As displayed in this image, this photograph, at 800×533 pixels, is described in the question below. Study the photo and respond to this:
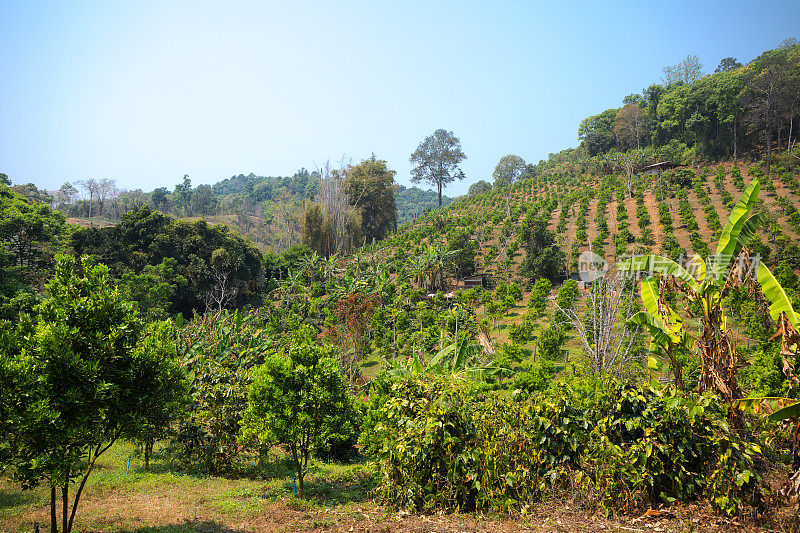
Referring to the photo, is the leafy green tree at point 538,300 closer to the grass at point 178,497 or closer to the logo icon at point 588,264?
the logo icon at point 588,264

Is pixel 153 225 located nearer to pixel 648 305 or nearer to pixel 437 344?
pixel 437 344

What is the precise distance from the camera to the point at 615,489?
17.7 ft

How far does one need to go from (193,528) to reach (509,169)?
2335 inches

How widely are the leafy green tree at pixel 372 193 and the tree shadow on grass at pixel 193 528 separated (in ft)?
115

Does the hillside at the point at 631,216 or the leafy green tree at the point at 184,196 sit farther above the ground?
the leafy green tree at the point at 184,196

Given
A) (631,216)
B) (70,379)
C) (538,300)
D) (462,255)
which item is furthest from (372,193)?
(70,379)

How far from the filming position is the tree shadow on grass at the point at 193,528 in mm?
5555

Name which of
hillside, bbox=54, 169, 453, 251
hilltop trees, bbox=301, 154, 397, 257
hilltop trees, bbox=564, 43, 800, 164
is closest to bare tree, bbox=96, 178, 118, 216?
hillside, bbox=54, 169, 453, 251

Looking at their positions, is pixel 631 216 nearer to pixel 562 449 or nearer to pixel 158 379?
pixel 562 449

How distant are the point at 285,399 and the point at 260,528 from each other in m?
1.63

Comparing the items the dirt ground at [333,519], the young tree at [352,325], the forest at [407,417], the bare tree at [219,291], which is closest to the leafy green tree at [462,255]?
the forest at [407,417]

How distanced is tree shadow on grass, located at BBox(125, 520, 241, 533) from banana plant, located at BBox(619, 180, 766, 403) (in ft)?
22.0

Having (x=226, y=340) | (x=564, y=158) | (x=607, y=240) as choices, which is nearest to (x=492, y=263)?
(x=607, y=240)

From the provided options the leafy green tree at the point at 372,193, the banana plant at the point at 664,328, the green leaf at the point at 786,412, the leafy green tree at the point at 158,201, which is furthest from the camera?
the leafy green tree at the point at 158,201
